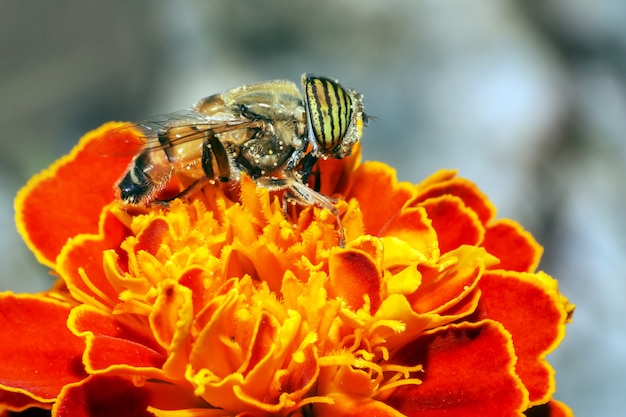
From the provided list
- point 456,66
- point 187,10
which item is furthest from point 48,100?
point 456,66

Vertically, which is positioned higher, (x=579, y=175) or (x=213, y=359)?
(x=579, y=175)

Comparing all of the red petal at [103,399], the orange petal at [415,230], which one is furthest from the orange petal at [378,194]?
the red petal at [103,399]

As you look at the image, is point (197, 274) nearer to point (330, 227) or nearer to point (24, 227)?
point (330, 227)

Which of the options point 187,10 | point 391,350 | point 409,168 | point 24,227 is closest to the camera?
point 391,350

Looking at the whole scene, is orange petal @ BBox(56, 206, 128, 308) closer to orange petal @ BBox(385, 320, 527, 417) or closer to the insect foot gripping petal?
the insect foot gripping petal

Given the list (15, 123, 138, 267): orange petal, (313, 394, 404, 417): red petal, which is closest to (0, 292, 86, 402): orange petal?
(15, 123, 138, 267): orange petal

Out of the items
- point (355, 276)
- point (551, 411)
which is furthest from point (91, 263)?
point (551, 411)
